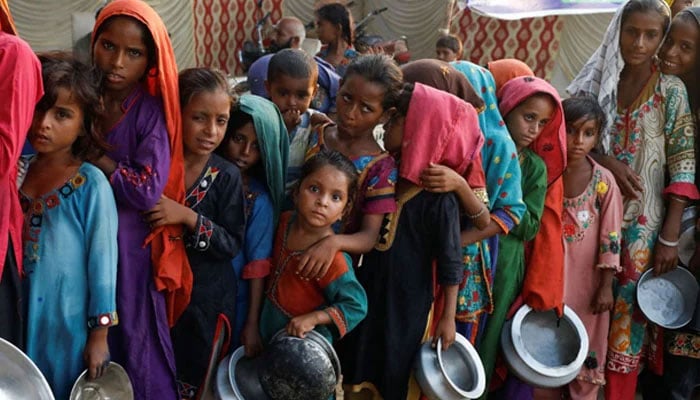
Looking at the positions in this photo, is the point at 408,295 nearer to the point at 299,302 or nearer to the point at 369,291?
the point at 369,291

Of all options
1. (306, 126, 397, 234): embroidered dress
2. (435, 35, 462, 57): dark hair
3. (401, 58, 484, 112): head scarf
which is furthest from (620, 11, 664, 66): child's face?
(435, 35, 462, 57): dark hair

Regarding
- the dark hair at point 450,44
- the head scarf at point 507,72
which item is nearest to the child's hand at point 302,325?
the head scarf at point 507,72

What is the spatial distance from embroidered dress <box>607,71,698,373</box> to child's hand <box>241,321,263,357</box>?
1.83 metres

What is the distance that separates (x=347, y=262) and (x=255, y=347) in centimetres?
46

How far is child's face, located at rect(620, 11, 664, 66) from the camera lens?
11.6 feet

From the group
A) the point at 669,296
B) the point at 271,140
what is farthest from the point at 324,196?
the point at 669,296

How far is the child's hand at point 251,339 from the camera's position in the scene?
9.26 feet

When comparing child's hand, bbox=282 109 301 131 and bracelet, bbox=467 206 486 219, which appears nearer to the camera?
bracelet, bbox=467 206 486 219

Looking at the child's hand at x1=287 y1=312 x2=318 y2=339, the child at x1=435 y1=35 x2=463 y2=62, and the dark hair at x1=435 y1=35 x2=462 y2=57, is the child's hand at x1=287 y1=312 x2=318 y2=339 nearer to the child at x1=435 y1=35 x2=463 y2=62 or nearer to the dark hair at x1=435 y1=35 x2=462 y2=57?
the child at x1=435 y1=35 x2=463 y2=62

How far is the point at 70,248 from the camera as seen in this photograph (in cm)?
247

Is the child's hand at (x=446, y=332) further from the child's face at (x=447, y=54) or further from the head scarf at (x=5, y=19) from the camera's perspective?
the child's face at (x=447, y=54)

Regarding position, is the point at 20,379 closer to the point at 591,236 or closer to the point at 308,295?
the point at 308,295

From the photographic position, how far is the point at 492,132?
316 cm

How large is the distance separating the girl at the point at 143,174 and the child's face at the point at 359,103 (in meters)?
0.62
